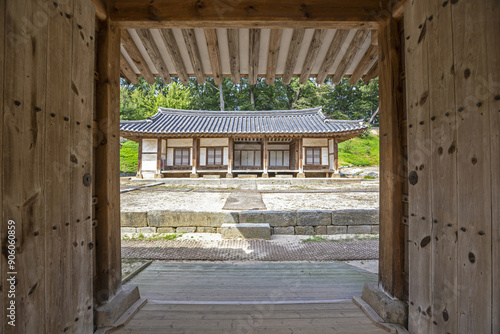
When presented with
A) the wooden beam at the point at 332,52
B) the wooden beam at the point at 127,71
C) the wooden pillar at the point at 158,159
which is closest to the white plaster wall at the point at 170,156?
the wooden pillar at the point at 158,159

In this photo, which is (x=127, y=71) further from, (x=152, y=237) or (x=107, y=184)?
(x=152, y=237)

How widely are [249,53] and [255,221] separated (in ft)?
12.0

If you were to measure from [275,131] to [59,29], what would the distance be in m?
15.3

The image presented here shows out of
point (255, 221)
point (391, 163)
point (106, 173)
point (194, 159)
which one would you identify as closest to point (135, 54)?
point (106, 173)

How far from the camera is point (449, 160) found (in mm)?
1256

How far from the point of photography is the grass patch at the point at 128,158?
20188 millimetres

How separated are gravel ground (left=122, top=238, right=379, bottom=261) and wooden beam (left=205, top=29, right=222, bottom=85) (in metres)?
3.02

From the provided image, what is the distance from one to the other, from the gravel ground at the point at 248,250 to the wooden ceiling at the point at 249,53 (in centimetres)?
291

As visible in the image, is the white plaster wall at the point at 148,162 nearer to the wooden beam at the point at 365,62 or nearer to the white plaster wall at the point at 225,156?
the white plaster wall at the point at 225,156

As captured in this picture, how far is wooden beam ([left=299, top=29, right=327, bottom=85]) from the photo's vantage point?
2.24 m

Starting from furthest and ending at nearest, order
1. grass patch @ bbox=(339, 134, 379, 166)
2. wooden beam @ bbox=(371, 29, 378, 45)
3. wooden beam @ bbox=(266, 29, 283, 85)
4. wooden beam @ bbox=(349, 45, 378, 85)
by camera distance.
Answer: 1. grass patch @ bbox=(339, 134, 379, 166)
2. wooden beam @ bbox=(349, 45, 378, 85)
3. wooden beam @ bbox=(266, 29, 283, 85)
4. wooden beam @ bbox=(371, 29, 378, 45)

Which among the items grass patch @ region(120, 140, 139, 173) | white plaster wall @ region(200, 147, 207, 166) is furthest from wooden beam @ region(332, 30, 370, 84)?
grass patch @ region(120, 140, 139, 173)

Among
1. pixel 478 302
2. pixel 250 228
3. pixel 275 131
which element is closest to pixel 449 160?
pixel 478 302

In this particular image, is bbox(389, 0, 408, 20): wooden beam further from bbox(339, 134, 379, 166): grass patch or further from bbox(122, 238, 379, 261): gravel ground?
bbox(339, 134, 379, 166): grass patch
